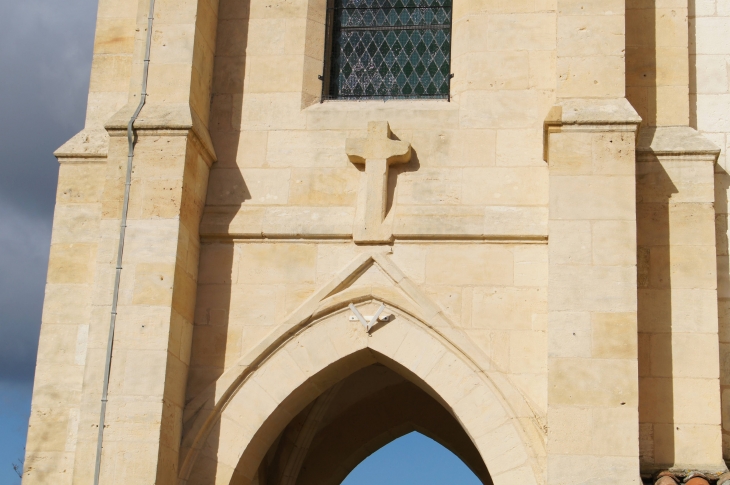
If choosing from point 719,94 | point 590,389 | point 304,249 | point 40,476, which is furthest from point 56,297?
point 719,94

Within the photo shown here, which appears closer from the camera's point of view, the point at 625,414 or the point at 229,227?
the point at 625,414

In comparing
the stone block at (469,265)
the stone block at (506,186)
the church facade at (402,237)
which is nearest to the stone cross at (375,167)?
the church facade at (402,237)

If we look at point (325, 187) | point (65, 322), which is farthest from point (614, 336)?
point (65, 322)

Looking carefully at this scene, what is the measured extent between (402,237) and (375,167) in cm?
62

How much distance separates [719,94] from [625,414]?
3100 millimetres

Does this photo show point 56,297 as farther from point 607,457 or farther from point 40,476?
point 607,457

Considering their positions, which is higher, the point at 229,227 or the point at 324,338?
the point at 229,227

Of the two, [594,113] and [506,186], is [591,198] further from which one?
[506,186]

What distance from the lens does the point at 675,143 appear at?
1028 centimetres

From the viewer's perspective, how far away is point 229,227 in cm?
1055

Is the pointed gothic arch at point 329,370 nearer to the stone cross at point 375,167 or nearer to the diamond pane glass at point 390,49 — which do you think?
the stone cross at point 375,167

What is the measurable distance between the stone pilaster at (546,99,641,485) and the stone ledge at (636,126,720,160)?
49 centimetres

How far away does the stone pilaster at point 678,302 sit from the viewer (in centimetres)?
956

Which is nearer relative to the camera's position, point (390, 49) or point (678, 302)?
point (678, 302)
